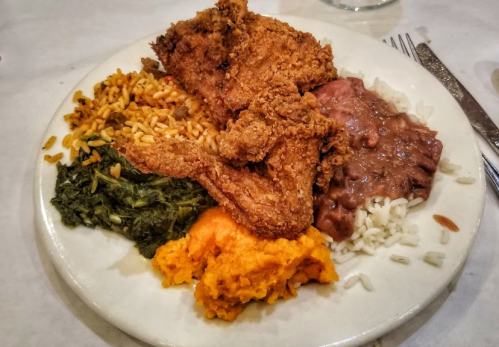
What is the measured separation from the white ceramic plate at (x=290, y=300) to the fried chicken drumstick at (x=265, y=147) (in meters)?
0.54

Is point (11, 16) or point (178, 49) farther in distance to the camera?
point (11, 16)

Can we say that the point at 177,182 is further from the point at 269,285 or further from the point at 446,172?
the point at 446,172

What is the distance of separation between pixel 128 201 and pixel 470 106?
328 centimetres

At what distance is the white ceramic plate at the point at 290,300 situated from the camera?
7.63 ft

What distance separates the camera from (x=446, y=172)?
3.06 metres

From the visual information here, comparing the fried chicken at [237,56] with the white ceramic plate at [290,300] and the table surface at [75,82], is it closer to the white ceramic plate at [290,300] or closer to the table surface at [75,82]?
the white ceramic plate at [290,300]

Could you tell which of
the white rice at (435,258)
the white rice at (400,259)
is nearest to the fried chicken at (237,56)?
the white rice at (400,259)

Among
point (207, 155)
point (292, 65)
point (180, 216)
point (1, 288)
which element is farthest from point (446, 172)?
point (1, 288)

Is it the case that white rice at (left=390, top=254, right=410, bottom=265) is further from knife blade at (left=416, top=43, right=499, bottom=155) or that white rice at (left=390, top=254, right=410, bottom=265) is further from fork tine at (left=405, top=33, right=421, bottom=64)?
fork tine at (left=405, top=33, right=421, bottom=64)

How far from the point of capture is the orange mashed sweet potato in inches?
95.5

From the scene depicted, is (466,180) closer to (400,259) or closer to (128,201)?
(400,259)

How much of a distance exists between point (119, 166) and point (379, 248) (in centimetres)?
204

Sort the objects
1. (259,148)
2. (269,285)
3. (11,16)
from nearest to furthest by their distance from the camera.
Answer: (269,285)
(259,148)
(11,16)

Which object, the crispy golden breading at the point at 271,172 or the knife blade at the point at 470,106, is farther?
the knife blade at the point at 470,106
